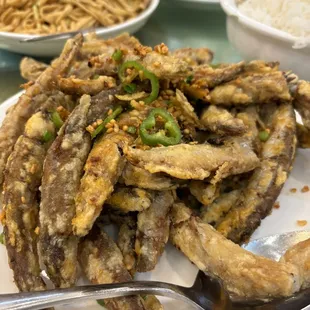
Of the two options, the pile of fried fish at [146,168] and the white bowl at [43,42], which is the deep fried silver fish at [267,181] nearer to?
the pile of fried fish at [146,168]

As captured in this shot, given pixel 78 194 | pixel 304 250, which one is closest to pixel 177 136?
pixel 78 194

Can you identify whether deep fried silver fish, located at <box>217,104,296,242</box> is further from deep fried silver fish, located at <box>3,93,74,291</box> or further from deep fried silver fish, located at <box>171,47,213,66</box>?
deep fried silver fish, located at <box>3,93,74,291</box>

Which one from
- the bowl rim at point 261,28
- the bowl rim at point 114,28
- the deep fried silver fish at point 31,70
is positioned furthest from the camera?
the bowl rim at point 114,28

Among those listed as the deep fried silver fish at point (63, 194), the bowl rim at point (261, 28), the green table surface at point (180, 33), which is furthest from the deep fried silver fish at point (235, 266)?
the green table surface at point (180, 33)

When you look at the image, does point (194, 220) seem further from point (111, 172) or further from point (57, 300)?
point (57, 300)

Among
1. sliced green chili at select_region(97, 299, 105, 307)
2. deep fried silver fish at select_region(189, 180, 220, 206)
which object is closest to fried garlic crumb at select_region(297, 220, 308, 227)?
deep fried silver fish at select_region(189, 180, 220, 206)

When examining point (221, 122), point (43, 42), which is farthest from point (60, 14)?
point (221, 122)
